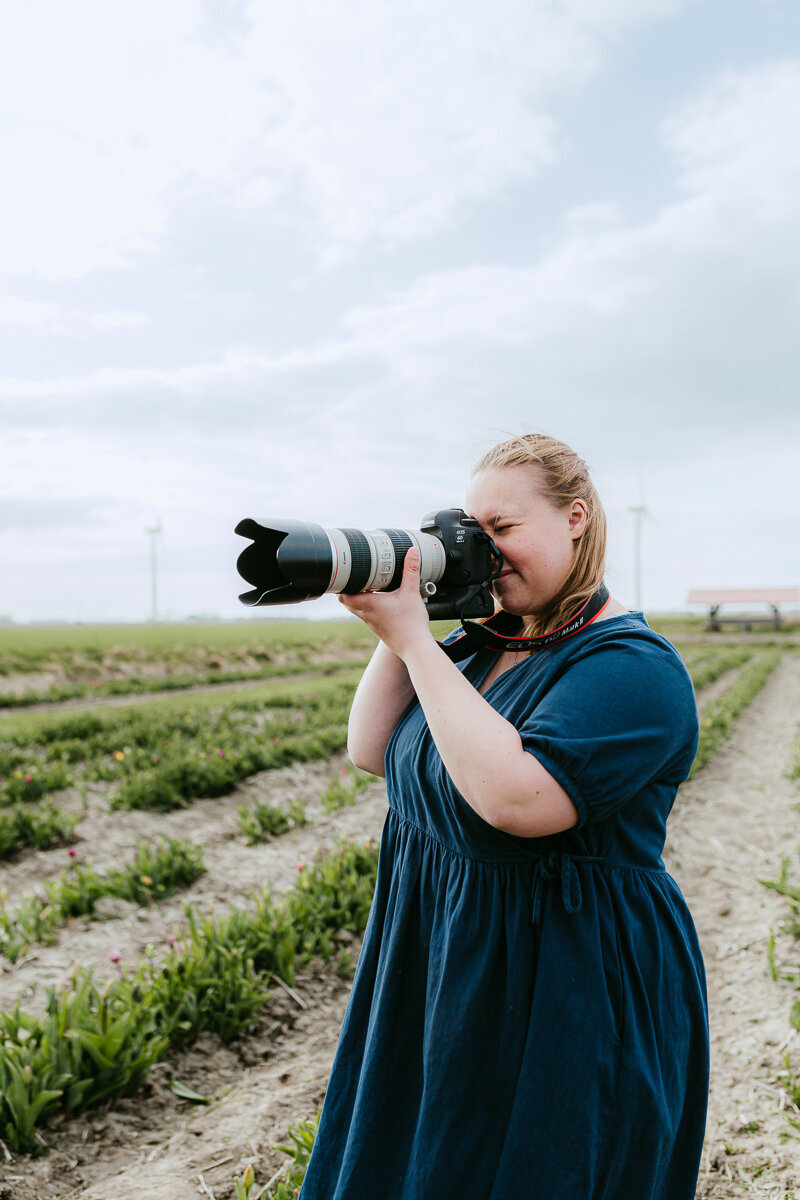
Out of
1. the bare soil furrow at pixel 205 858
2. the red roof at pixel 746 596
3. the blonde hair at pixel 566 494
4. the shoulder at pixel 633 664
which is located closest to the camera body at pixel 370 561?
the blonde hair at pixel 566 494

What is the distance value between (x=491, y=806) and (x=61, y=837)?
5766 millimetres

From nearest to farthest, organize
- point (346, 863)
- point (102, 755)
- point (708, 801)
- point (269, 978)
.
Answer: point (269, 978), point (346, 863), point (708, 801), point (102, 755)

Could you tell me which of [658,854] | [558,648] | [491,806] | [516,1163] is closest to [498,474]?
[558,648]

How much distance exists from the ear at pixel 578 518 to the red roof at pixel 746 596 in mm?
59588

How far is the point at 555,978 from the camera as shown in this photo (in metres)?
1.44

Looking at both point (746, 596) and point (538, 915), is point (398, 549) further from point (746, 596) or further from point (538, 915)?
point (746, 596)

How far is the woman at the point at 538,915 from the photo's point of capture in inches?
A: 54.1

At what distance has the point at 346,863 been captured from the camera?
4.66 metres

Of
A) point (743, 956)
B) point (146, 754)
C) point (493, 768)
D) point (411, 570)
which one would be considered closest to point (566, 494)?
point (411, 570)

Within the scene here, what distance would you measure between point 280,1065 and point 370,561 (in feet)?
8.97

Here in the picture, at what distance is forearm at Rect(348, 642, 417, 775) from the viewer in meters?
1.88

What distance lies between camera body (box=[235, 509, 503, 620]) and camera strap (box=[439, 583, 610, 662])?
0.06 metres

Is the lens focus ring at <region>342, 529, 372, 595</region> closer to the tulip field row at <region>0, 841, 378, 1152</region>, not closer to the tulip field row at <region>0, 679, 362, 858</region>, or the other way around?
the tulip field row at <region>0, 841, 378, 1152</region>

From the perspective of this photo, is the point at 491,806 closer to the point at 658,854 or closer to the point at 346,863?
the point at 658,854
